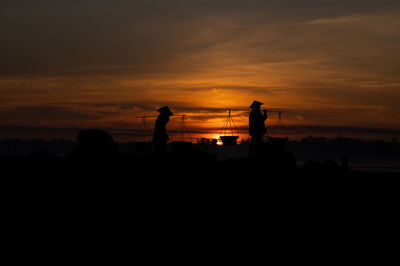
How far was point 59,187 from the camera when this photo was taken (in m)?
19.6

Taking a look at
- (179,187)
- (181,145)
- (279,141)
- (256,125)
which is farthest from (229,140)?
(179,187)

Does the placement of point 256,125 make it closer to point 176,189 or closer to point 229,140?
point 229,140

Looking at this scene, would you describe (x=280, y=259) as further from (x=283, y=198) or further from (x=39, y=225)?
(x=39, y=225)

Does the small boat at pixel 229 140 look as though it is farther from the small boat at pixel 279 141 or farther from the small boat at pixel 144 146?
the small boat at pixel 144 146

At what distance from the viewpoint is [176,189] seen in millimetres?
20109

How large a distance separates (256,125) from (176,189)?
7769 millimetres

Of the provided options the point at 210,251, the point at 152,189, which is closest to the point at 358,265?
the point at 210,251

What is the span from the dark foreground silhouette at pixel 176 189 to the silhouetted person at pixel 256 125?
1.34 metres

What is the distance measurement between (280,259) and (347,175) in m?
13.2

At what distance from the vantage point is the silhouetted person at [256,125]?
2609cm

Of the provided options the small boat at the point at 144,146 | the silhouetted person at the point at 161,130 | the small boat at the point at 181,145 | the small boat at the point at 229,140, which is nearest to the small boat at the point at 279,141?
the small boat at the point at 229,140

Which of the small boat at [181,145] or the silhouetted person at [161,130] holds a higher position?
the silhouetted person at [161,130]

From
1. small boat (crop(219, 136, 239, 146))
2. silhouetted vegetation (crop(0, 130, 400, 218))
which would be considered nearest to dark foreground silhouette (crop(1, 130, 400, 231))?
silhouetted vegetation (crop(0, 130, 400, 218))

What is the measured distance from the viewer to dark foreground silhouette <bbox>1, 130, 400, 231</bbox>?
675 inches
